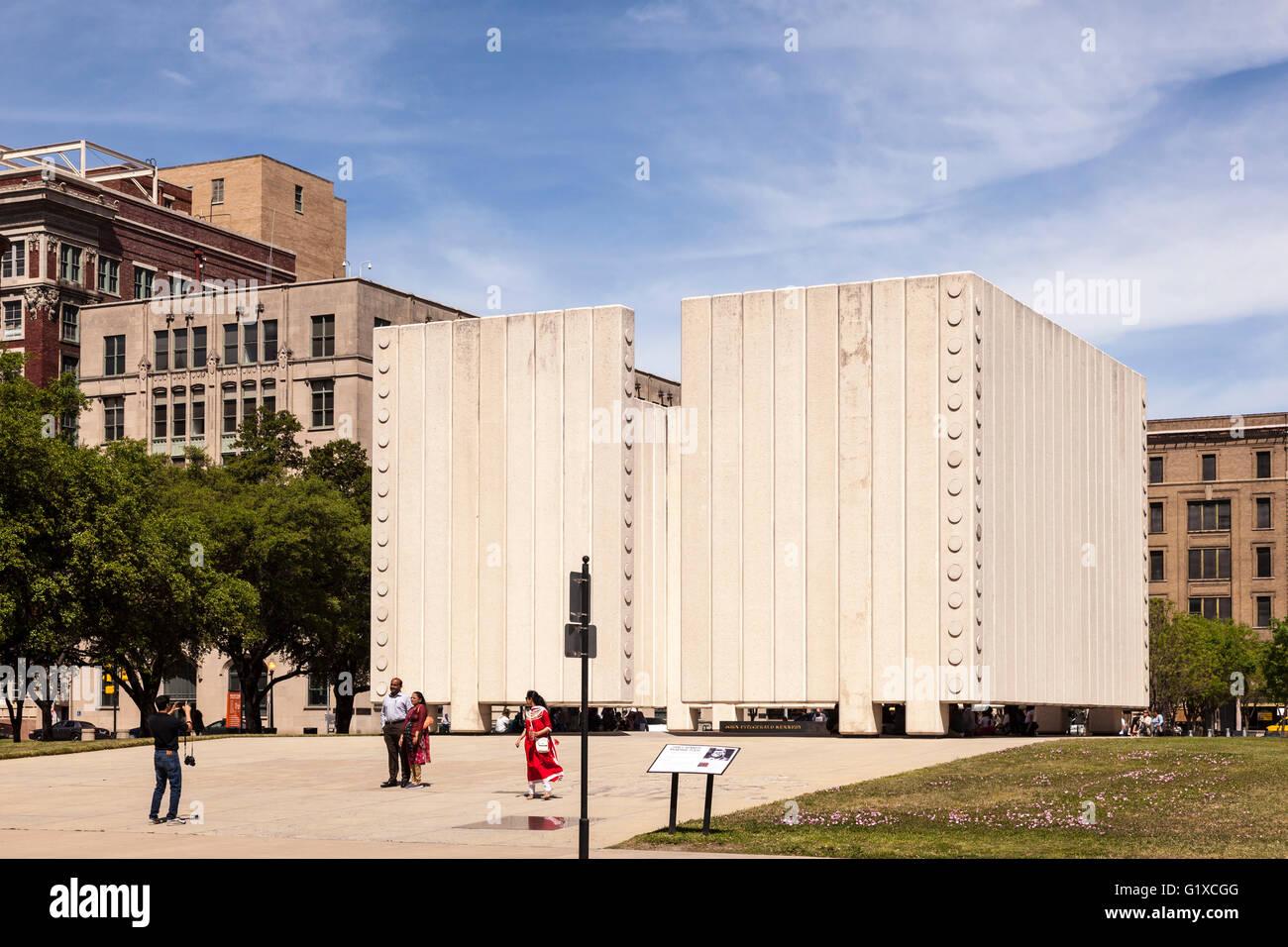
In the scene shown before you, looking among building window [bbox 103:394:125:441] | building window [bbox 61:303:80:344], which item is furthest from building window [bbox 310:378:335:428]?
building window [bbox 61:303:80:344]

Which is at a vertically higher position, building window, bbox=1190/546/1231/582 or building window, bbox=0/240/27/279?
building window, bbox=0/240/27/279

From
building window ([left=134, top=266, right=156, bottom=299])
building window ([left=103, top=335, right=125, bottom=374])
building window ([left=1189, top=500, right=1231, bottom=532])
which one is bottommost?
building window ([left=1189, top=500, right=1231, bottom=532])

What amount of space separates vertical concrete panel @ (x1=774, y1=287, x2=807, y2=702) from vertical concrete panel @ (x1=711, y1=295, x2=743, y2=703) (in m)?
1.24

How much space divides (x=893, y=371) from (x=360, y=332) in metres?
49.4

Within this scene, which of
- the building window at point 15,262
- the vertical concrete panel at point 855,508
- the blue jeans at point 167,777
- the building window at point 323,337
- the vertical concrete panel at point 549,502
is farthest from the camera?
the building window at point 15,262

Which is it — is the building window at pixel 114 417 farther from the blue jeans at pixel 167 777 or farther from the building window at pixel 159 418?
the blue jeans at pixel 167 777

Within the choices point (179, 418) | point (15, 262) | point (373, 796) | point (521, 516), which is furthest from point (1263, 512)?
point (373, 796)

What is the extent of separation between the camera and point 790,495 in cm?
5062

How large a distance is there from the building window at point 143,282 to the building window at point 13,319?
7.63 m

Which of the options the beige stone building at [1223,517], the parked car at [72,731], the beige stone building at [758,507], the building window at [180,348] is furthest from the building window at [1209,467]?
the parked car at [72,731]

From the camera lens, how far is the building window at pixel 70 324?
100 meters

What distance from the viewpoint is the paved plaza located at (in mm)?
22906

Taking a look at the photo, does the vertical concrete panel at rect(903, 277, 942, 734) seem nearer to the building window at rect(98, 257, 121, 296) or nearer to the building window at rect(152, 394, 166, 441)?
the building window at rect(152, 394, 166, 441)

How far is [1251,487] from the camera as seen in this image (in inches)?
4823
